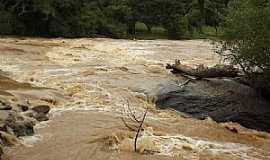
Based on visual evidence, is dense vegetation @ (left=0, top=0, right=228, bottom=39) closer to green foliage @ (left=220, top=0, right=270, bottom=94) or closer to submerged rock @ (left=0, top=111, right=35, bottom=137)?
green foliage @ (left=220, top=0, right=270, bottom=94)

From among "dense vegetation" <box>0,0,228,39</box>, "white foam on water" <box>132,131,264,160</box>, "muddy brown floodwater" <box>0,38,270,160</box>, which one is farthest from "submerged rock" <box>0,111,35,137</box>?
"dense vegetation" <box>0,0,228,39</box>

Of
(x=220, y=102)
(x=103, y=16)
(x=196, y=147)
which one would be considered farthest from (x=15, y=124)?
(x=103, y=16)

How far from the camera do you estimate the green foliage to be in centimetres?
1839

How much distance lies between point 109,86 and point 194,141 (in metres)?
7.43

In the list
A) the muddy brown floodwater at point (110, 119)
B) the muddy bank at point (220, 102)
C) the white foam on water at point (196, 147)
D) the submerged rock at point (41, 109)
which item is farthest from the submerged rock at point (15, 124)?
the muddy bank at point (220, 102)

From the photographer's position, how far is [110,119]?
17.3m

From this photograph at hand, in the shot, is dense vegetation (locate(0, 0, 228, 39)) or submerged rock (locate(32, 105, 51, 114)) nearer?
submerged rock (locate(32, 105, 51, 114))

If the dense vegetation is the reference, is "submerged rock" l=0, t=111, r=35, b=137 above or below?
below

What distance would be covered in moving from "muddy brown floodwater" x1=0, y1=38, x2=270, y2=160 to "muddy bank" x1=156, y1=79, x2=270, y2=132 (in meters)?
0.52

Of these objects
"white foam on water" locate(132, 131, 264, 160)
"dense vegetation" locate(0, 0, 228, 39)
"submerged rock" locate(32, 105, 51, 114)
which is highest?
"dense vegetation" locate(0, 0, 228, 39)

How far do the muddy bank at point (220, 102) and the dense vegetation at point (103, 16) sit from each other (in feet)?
65.8

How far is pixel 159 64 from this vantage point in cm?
2809

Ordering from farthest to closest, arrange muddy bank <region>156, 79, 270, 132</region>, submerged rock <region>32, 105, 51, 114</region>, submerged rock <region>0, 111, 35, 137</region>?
muddy bank <region>156, 79, 270, 132</region> → submerged rock <region>32, 105, 51, 114</region> → submerged rock <region>0, 111, 35, 137</region>

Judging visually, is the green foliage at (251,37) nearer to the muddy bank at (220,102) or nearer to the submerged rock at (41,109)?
the muddy bank at (220,102)
